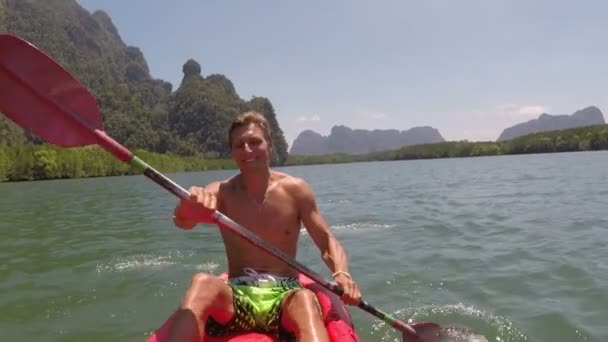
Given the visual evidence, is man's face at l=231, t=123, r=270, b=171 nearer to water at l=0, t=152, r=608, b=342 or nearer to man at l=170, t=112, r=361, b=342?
man at l=170, t=112, r=361, b=342

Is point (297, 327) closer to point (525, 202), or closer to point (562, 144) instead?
point (525, 202)

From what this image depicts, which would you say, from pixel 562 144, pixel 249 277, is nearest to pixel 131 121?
pixel 562 144

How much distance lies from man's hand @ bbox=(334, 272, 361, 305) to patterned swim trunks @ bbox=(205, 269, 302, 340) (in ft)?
1.18

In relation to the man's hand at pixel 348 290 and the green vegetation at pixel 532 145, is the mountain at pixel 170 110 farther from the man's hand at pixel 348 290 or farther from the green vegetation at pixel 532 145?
the man's hand at pixel 348 290

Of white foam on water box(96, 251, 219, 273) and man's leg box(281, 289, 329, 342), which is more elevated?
man's leg box(281, 289, 329, 342)

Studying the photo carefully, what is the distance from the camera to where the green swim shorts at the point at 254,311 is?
11.3ft

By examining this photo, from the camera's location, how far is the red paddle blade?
3.62 m

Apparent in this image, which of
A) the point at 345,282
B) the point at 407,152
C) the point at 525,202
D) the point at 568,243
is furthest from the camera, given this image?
the point at 407,152

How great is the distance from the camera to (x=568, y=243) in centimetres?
877

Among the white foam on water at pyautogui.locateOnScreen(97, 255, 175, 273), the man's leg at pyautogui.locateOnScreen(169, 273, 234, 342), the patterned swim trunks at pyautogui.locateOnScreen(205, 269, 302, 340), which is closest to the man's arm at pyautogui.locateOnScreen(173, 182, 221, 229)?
the man's leg at pyautogui.locateOnScreen(169, 273, 234, 342)

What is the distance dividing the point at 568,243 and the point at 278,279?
6847 millimetres

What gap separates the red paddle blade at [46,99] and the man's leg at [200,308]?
1.28m

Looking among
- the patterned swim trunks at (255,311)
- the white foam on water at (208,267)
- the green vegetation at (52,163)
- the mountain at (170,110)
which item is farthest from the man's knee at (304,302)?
the mountain at (170,110)

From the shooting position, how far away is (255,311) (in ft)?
11.4
